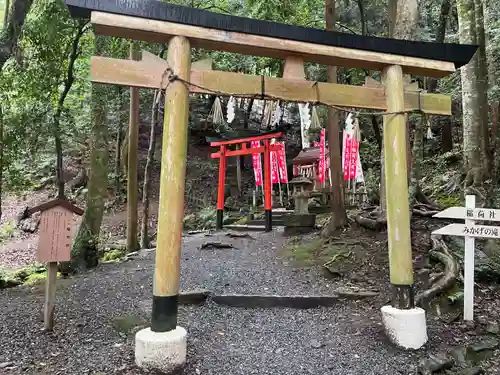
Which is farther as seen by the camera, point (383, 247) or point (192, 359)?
point (383, 247)

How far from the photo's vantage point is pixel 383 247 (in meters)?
6.98

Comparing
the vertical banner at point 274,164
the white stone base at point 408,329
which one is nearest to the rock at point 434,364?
the white stone base at point 408,329

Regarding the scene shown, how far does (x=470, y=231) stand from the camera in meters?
4.77

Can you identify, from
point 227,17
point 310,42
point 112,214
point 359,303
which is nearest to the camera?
point 227,17

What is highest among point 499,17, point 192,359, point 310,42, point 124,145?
point 499,17

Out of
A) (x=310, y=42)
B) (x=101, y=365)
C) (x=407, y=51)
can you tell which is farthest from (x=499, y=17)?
(x=101, y=365)

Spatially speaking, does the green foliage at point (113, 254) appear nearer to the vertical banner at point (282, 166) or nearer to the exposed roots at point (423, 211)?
the vertical banner at point (282, 166)

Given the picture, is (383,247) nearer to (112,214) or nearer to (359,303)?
(359,303)

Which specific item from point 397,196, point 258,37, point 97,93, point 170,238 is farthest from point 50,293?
point 97,93

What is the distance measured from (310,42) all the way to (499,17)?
22.0ft

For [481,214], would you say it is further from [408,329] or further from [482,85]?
[482,85]

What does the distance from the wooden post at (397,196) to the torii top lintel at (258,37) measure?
0.29 m

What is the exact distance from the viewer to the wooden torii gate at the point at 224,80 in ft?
11.4

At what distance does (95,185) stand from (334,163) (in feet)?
17.0
